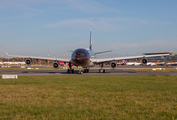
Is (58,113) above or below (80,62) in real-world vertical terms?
below

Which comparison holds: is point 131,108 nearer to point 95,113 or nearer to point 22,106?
point 95,113

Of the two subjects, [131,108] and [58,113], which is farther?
[131,108]

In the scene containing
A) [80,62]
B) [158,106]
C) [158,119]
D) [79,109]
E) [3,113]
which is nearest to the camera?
[158,119]

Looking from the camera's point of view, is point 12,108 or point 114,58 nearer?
point 12,108

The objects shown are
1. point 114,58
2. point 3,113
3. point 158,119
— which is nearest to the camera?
point 158,119

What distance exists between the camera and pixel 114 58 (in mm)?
45438

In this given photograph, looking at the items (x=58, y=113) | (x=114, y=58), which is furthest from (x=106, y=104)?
(x=114, y=58)

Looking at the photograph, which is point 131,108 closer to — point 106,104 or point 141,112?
point 141,112

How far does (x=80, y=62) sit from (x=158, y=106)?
1239 inches

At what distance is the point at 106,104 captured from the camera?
10.0m

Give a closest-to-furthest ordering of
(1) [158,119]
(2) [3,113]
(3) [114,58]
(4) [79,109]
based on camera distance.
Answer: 1. (1) [158,119]
2. (2) [3,113]
3. (4) [79,109]
4. (3) [114,58]

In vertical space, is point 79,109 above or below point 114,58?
below

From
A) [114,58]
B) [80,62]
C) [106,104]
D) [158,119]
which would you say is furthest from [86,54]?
[158,119]

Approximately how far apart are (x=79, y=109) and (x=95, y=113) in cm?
101
